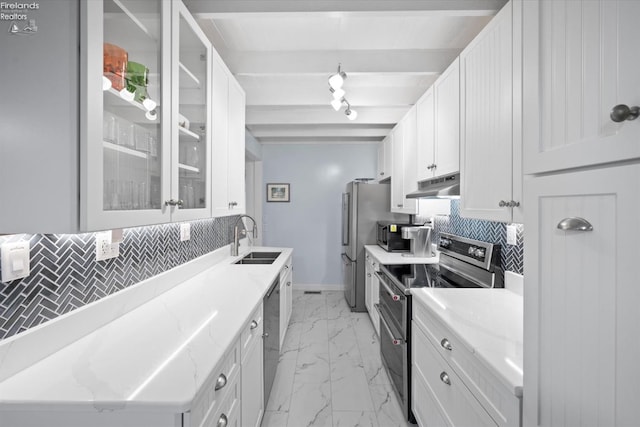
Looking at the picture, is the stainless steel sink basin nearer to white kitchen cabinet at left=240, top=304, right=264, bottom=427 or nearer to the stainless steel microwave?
the stainless steel microwave

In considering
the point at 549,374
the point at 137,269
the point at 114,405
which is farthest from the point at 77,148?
the point at 549,374

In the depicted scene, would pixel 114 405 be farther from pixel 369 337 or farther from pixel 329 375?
pixel 369 337

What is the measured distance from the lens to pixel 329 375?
253 centimetres

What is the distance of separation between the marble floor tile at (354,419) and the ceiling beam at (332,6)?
2477 millimetres

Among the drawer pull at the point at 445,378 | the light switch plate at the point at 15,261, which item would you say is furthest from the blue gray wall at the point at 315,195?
the light switch plate at the point at 15,261

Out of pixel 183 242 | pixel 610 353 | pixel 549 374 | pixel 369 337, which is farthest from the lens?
pixel 369 337

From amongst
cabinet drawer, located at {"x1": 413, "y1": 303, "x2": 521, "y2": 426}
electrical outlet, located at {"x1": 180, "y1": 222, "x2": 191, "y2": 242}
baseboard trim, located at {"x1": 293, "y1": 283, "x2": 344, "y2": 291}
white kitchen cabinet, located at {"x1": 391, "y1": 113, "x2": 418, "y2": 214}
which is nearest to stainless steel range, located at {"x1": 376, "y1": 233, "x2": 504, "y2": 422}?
cabinet drawer, located at {"x1": 413, "y1": 303, "x2": 521, "y2": 426}

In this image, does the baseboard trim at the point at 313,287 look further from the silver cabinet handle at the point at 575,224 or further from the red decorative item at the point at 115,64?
the silver cabinet handle at the point at 575,224

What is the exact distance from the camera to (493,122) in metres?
1.56

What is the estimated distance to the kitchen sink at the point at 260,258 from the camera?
321cm

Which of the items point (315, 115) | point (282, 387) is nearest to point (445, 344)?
point (282, 387)

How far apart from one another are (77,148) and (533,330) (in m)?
1.31

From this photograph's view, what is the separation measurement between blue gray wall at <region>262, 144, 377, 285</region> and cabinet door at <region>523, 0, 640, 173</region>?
416 centimetres

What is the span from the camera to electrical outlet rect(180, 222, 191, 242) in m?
2.11
